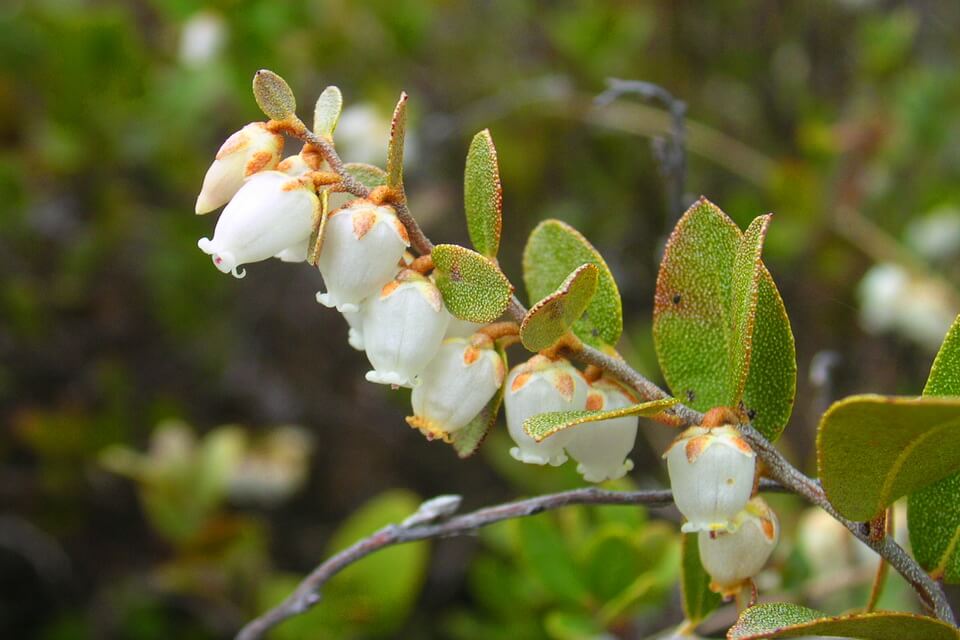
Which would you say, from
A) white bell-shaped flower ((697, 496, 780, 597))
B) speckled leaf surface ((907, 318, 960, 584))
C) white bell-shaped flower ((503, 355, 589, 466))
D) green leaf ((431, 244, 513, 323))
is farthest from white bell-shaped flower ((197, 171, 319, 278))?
speckled leaf surface ((907, 318, 960, 584))

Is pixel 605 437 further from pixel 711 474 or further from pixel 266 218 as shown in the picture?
pixel 266 218

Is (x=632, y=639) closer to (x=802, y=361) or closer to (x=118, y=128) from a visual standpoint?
(x=802, y=361)

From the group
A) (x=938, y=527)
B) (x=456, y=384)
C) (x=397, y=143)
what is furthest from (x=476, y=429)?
(x=938, y=527)

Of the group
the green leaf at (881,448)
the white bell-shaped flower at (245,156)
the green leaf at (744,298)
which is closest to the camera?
the green leaf at (881,448)

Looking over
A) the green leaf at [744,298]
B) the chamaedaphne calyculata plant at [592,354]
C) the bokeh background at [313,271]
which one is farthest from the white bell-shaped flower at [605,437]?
the bokeh background at [313,271]

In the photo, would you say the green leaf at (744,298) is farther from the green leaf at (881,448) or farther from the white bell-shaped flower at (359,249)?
the white bell-shaped flower at (359,249)

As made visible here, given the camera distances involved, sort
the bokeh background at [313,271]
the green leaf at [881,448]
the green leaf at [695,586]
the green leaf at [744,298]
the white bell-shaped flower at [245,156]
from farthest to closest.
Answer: the bokeh background at [313,271] → the green leaf at [695,586] → the white bell-shaped flower at [245,156] → the green leaf at [744,298] → the green leaf at [881,448]

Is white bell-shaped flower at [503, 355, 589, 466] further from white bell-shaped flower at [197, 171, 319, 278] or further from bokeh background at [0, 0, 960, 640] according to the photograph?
bokeh background at [0, 0, 960, 640]

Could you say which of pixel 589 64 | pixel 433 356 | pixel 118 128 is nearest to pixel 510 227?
pixel 589 64
